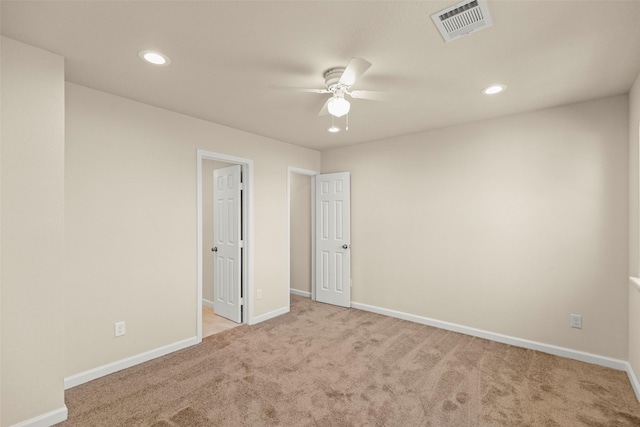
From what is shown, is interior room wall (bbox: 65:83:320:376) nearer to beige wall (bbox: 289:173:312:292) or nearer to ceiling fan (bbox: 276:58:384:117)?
ceiling fan (bbox: 276:58:384:117)

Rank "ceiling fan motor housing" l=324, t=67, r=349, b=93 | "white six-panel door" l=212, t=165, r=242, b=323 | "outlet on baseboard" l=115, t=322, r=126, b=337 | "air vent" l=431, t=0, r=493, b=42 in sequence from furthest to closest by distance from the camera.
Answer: "white six-panel door" l=212, t=165, r=242, b=323
"outlet on baseboard" l=115, t=322, r=126, b=337
"ceiling fan motor housing" l=324, t=67, r=349, b=93
"air vent" l=431, t=0, r=493, b=42

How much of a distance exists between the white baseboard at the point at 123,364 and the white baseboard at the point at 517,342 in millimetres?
2575

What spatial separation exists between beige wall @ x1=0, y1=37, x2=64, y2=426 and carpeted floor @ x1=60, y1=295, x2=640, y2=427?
385 millimetres

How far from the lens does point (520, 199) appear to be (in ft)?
10.8

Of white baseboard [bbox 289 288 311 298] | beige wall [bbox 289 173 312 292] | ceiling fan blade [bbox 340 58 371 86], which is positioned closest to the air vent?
ceiling fan blade [bbox 340 58 371 86]

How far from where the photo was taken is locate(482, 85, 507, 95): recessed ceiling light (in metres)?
2.59

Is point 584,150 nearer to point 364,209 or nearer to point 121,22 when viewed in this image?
point 364,209

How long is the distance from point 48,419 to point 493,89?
422cm

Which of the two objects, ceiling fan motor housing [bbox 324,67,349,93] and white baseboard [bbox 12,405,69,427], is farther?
ceiling fan motor housing [bbox 324,67,349,93]

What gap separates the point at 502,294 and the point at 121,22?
414 cm

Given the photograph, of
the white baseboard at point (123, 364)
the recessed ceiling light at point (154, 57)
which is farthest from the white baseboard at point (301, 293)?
the recessed ceiling light at point (154, 57)

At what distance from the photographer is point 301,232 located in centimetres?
543

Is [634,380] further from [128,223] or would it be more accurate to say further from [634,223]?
[128,223]

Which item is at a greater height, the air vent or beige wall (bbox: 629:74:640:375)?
the air vent
